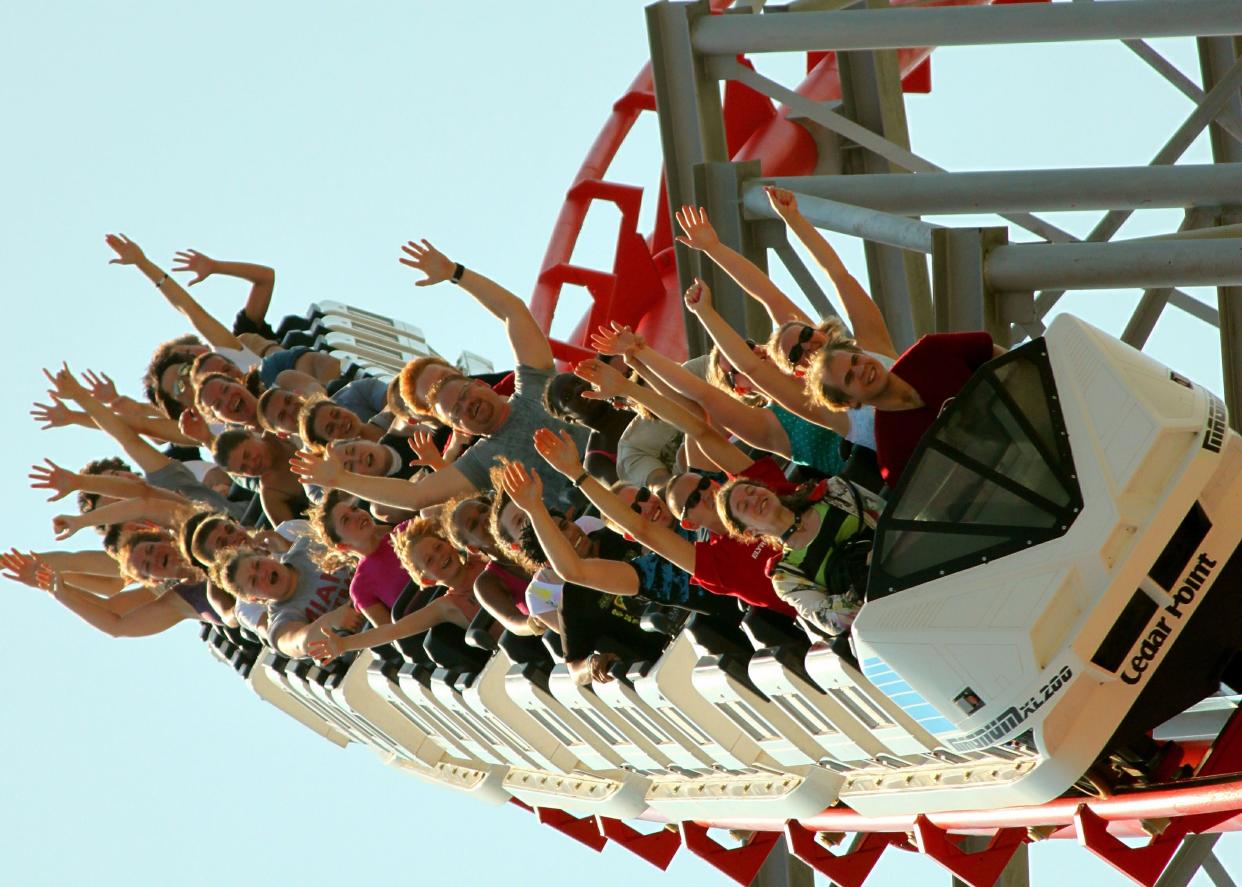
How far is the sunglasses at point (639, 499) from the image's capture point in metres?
5.65

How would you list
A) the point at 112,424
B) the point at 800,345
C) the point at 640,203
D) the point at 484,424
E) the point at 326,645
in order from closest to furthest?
the point at 800,345 → the point at 484,424 → the point at 326,645 → the point at 112,424 → the point at 640,203

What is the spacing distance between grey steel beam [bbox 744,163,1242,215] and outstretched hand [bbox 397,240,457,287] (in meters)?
1.29

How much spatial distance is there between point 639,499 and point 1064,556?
1568 millimetres

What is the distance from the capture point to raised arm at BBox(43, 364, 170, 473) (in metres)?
9.84

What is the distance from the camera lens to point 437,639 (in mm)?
7863

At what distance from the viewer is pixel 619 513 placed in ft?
18.1

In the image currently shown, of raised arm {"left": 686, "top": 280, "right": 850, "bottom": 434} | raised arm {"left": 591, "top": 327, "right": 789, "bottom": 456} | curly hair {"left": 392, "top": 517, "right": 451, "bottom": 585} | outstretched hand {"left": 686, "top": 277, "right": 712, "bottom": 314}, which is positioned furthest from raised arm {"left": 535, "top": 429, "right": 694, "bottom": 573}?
curly hair {"left": 392, "top": 517, "right": 451, "bottom": 585}

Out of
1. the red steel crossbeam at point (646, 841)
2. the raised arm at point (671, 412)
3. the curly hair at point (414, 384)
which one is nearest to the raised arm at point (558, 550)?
the raised arm at point (671, 412)

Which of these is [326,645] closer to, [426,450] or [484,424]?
[426,450]

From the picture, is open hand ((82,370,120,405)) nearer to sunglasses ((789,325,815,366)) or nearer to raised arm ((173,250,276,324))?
raised arm ((173,250,276,324))

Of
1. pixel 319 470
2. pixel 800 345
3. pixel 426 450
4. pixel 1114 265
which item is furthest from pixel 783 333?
pixel 319 470

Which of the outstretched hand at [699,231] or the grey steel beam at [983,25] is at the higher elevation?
the grey steel beam at [983,25]

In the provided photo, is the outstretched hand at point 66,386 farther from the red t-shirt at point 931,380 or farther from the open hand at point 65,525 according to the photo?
the red t-shirt at point 931,380

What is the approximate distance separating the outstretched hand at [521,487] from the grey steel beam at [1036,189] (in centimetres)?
159
